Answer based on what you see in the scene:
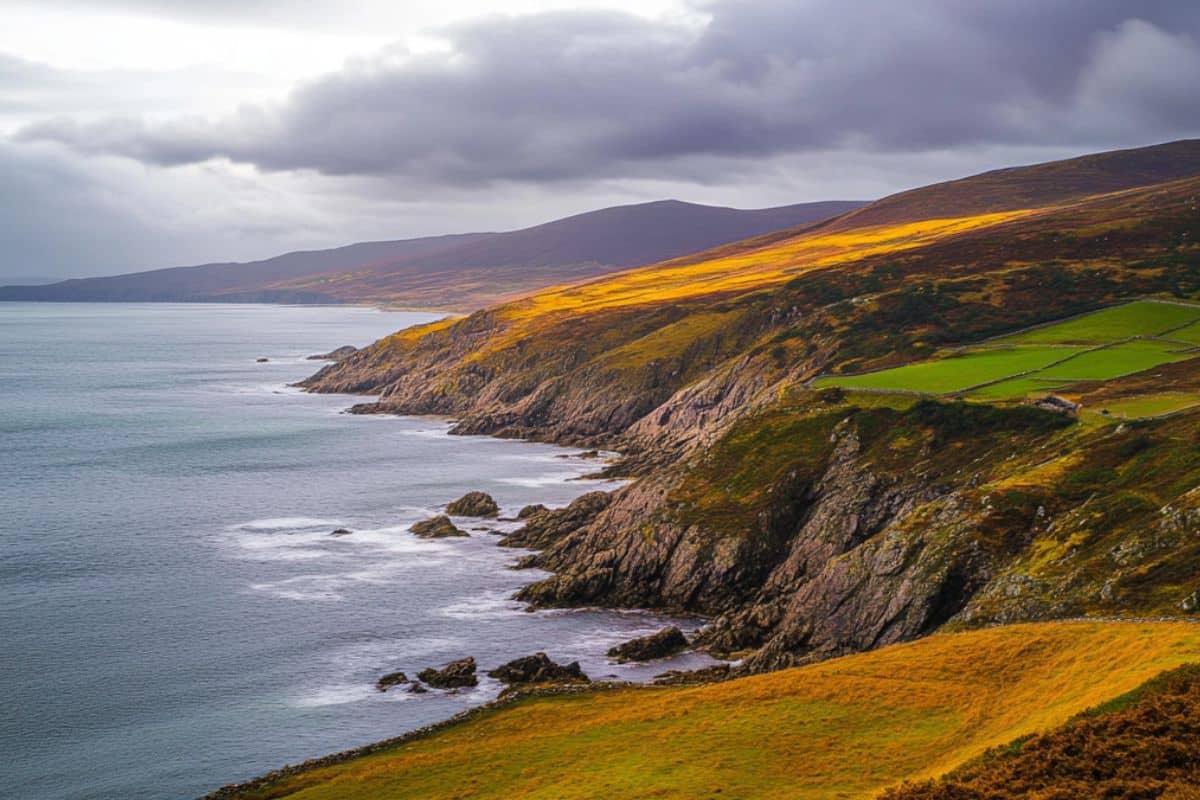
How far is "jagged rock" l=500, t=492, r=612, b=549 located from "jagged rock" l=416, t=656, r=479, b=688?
99.2 feet

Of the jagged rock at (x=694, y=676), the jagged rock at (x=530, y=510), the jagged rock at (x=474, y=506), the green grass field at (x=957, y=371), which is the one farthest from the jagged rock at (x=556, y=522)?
the jagged rock at (x=694, y=676)

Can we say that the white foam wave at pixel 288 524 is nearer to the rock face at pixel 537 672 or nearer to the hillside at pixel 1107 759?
the rock face at pixel 537 672

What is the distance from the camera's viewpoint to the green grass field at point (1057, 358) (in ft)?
296

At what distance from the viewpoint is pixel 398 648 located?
66.2m

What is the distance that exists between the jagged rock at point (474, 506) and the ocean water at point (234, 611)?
3.03 metres

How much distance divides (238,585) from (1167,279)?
372ft

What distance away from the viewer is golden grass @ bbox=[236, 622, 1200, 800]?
37.4 meters

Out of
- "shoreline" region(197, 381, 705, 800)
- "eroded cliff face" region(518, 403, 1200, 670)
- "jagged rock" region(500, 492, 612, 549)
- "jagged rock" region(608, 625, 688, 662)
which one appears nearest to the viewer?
"shoreline" region(197, 381, 705, 800)

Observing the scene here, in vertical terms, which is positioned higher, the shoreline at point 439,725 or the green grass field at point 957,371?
the green grass field at point 957,371

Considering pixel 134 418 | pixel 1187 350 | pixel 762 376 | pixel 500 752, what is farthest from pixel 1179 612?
pixel 134 418

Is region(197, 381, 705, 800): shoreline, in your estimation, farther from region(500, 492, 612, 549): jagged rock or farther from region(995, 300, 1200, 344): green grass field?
region(995, 300, 1200, 344): green grass field

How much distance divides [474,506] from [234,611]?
33.5 metres

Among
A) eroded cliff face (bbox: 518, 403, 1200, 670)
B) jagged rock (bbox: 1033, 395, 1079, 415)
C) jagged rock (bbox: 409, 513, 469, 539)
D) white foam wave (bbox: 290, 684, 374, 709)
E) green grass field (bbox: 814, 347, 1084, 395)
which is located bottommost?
white foam wave (bbox: 290, 684, 374, 709)

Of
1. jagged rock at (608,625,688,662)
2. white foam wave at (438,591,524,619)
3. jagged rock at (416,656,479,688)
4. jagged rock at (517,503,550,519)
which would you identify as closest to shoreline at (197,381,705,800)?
jagged rock at (608,625,688,662)
